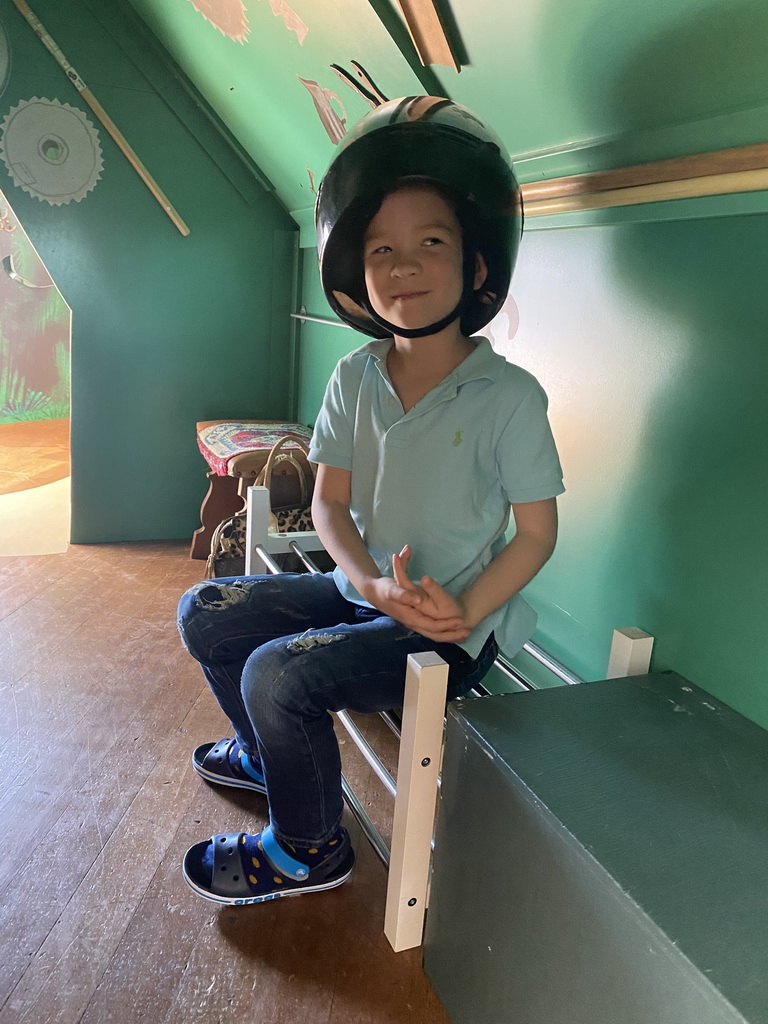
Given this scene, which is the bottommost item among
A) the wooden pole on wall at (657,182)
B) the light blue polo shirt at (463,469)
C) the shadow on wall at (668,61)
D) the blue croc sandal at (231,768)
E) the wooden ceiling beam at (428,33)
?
the blue croc sandal at (231,768)

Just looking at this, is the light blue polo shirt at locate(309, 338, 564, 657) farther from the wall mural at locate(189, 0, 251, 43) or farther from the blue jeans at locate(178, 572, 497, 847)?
the wall mural at locate(189, 0, 251, 43)

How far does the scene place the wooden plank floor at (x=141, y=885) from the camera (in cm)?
93

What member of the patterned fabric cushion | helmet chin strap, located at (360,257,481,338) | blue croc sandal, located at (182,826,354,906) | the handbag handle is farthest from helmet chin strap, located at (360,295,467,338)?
the patterned fabric cushion

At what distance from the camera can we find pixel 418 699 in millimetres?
868

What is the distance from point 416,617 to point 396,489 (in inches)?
7.8

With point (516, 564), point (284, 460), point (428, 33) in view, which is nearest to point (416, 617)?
point (516, 564)

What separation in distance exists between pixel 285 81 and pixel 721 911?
1.80 m

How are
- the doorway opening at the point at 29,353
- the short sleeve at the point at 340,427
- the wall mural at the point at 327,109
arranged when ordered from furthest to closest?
the doorway opening at the point at 29,353 → the wall mural at the point at 327,109 → the short sleeve at the point at 340,427

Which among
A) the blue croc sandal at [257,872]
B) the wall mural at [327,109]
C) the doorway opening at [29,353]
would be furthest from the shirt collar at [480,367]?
the doorway opening at [29,353]

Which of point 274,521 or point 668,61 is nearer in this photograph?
point 668,61

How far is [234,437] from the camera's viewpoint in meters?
2.26

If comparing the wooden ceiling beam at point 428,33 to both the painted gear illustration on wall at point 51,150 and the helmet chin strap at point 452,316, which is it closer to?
the helmet chin strap at point 452,316

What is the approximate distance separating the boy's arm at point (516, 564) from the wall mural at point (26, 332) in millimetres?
4268

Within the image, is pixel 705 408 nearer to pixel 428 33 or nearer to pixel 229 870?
pixel 428 33
